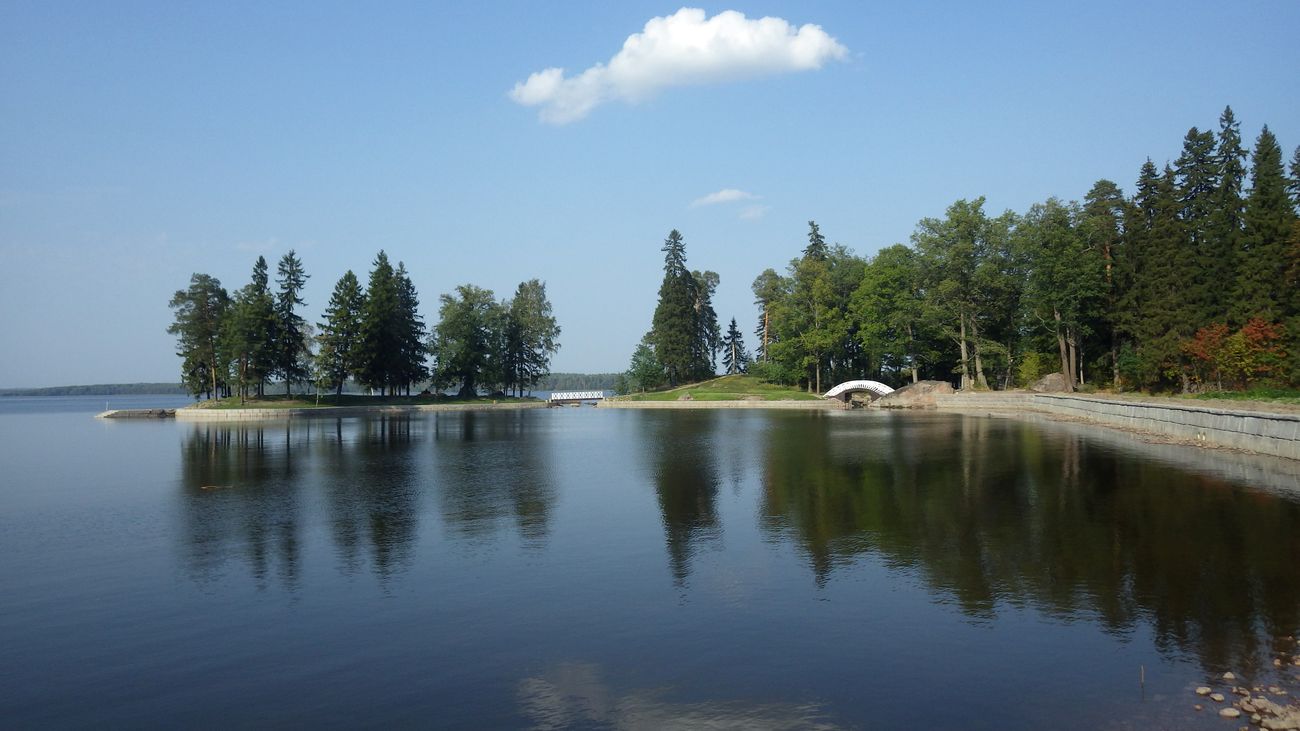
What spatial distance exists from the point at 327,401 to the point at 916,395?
6716cm

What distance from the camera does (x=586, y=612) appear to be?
13031 millimetres

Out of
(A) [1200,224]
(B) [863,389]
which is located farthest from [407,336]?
(A) [1200,224]

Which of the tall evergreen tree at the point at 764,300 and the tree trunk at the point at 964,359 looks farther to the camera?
the tall evergreen tree at the point at 764,300

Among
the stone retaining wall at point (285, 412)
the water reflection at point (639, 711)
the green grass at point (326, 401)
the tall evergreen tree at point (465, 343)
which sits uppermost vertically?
the tall evergreen tree at point (465, 343)

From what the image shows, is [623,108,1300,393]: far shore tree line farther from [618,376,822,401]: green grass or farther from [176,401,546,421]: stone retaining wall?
[176,401,546,421]: stone retaining wall

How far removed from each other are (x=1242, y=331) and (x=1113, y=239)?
2071cm

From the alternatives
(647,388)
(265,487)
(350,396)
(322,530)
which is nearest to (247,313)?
(350,396)

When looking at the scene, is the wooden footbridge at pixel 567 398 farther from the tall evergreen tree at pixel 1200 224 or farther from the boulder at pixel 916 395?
the tall evergreen tree at pixel 1200 224

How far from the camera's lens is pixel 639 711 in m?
9.18

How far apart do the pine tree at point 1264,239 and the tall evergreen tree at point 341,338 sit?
8465cm

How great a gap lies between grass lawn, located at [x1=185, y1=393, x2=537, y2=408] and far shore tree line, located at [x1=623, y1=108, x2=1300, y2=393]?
27.9m

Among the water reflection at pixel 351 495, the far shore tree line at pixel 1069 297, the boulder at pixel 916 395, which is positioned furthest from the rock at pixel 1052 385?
the water reflection at pixel 351 495

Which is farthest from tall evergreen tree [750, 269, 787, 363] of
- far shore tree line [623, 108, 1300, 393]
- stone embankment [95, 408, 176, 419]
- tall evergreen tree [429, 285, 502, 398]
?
stone embankment [95, 408, 176, 419]

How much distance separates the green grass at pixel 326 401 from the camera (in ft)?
299
